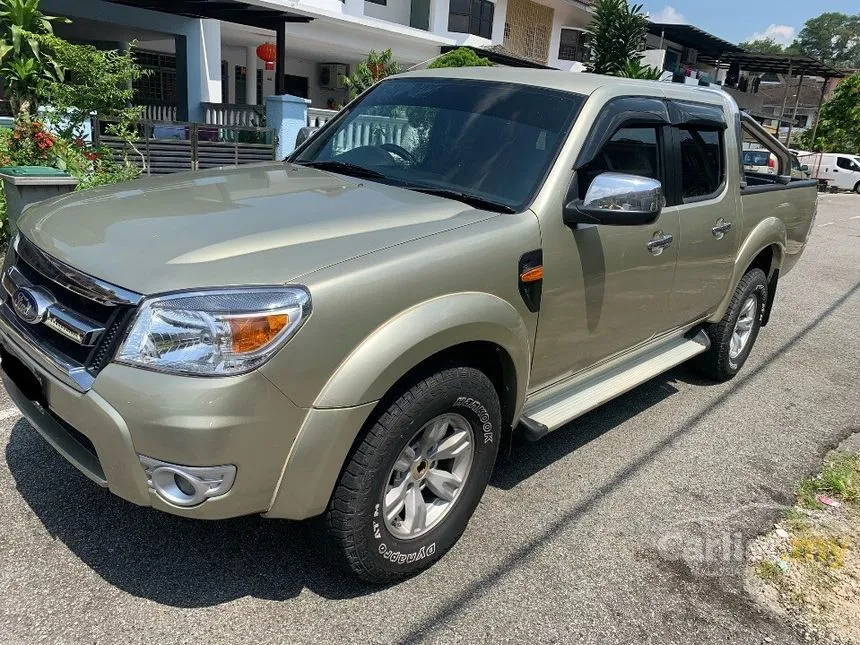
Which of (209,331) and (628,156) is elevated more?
(628,156)

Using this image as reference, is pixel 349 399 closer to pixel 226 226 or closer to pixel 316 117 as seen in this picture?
pixel 226 226

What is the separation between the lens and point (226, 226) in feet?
8.37

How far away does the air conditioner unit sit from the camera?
25016 millimetres

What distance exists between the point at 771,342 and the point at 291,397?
226 inches

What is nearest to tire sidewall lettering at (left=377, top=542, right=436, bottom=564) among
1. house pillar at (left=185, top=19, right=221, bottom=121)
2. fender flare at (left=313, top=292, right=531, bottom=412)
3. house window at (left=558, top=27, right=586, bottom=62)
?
fender flare at (left=313, top=292, right=531, bottom=412)

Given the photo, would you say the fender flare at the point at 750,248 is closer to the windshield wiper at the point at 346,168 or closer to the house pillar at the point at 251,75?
the windshield wiper at the point at 346,168

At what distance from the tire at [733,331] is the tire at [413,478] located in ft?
8.76

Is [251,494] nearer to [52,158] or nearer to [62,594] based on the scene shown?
[62,594]

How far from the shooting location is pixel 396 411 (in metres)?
2.45

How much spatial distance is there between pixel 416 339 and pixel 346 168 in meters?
1.54

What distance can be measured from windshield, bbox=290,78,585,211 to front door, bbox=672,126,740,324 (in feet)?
3.47

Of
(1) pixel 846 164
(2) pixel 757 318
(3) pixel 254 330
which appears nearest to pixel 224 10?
(2) pixel 757 318

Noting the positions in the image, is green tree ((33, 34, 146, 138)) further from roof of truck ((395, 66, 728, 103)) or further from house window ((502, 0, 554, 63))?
house window ((502, 0, 554, 63))

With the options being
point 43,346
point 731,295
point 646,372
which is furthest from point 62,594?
point 731,295
